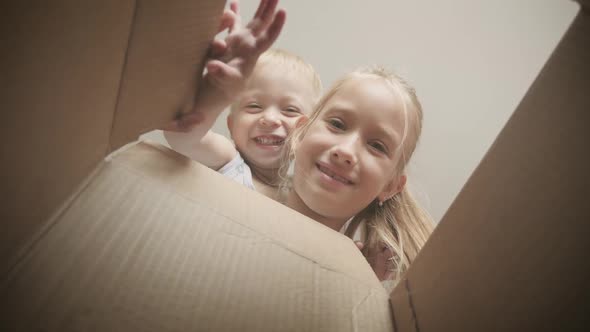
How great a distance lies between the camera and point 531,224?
0.86 ft

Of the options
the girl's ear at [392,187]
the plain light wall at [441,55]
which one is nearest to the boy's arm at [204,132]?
the girl's ear at [392,187]

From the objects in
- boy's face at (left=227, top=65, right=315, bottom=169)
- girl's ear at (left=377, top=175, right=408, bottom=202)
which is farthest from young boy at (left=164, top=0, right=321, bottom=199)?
girl's ear at (left=377, top=175, right=408, bottom=202)

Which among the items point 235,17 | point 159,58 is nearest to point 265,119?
point 235,17

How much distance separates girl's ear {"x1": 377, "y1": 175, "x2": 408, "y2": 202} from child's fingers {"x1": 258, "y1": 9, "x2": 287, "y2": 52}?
0.46m

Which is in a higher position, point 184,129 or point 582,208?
point 582,208

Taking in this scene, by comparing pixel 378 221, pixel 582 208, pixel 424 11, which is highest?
pixel 424 11

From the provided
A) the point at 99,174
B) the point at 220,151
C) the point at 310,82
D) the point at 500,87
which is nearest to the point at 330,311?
the point at 99,174

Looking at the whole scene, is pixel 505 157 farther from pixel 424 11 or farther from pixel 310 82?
pixel 424 11

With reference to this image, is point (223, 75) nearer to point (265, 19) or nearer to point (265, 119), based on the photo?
point (265, 19)

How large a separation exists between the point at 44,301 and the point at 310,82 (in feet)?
2.61

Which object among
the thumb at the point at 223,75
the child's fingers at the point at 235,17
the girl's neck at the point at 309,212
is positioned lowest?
the girl's neck at the point at 309,212

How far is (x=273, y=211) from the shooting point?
40 cm

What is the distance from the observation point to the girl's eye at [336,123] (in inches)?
27.9

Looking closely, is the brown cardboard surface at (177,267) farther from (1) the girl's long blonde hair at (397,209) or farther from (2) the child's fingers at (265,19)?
(1) the girl's long blonde hair at (397,209)
